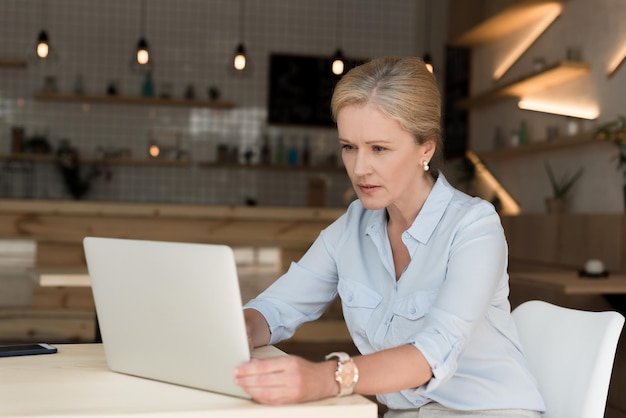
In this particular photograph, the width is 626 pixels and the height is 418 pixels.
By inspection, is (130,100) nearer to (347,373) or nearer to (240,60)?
(240,60)

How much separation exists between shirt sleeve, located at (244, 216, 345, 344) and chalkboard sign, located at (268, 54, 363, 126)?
620cm

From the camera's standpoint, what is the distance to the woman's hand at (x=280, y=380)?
40.1 inches

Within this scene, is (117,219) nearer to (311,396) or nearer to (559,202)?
(559,202)

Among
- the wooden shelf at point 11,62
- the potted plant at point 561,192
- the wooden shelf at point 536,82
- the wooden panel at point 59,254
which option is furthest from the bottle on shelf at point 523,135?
the wooden shelf at point 11,62

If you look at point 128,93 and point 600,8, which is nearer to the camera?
point 600,8

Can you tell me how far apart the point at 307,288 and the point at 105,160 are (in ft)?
19.4

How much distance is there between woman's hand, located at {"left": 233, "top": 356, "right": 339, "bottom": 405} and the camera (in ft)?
3.34

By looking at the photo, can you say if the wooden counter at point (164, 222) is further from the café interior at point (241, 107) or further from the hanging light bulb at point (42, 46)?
the hanging light bulb at point (42, 46)

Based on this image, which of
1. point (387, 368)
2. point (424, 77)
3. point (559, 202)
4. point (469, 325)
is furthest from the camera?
point (559, 202)

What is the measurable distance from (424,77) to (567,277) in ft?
7.77

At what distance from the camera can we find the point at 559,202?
5.34 m

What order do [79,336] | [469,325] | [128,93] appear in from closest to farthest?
1. [469,325]
2. [79,336]
3. [128,93]

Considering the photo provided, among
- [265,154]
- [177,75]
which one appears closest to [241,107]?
[265,154]

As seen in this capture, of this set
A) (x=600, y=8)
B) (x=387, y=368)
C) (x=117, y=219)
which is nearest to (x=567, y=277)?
(x=600, y=8)
